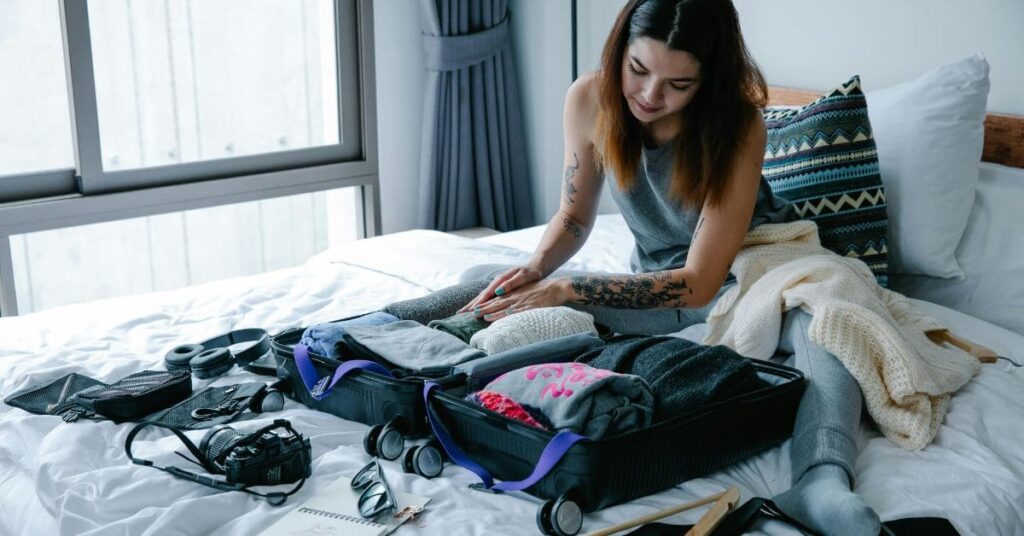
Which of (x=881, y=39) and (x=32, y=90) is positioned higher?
(x=881, y=39)

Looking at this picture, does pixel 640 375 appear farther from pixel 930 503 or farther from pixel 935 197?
pixel 935 197

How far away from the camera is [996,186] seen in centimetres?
223

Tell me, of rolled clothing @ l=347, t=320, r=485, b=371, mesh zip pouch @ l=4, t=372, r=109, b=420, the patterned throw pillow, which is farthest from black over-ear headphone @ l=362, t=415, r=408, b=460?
the patterned throw pillow

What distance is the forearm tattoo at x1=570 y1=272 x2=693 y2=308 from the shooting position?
74.9 inches

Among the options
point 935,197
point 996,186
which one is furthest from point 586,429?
point 996,186

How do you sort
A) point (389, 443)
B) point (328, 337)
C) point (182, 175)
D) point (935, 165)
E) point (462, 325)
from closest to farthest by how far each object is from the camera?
point (389, 443) < point (328, 337) < point (462, 325) < point (935, 165) < point (182, 175)

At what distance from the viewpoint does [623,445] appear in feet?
4.31

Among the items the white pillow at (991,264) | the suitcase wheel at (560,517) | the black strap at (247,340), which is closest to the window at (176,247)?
the black strap at (247,340)

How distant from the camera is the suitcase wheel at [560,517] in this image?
1.24m

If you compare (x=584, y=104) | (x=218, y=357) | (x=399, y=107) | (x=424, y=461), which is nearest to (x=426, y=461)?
(x=424, y=461)

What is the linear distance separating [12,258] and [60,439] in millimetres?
1664

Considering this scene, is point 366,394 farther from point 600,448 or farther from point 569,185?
point 569,185

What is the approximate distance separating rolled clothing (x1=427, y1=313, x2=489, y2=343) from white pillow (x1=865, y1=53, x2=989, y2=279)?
0.99 meters

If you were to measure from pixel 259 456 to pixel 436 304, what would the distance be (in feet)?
2.04
